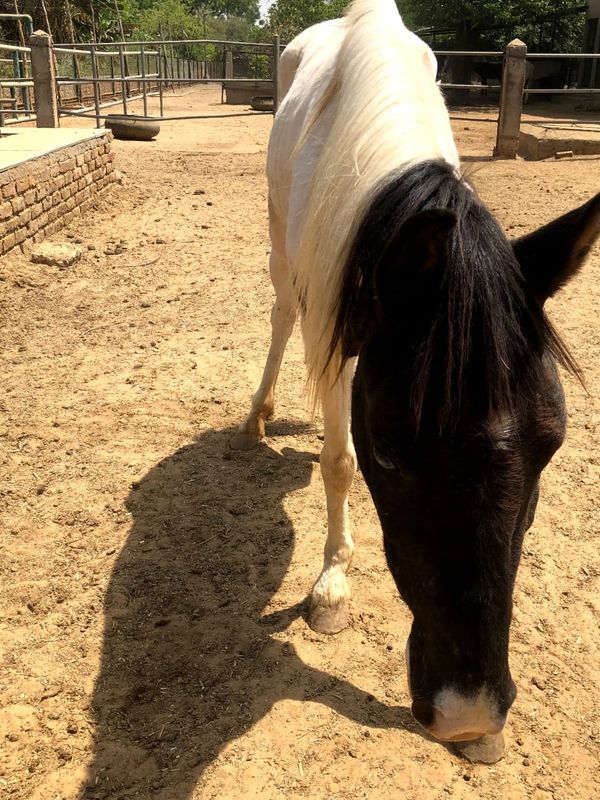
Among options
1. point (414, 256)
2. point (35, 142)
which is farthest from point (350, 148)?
point (35, 142)

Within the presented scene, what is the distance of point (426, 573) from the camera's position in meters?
1.36

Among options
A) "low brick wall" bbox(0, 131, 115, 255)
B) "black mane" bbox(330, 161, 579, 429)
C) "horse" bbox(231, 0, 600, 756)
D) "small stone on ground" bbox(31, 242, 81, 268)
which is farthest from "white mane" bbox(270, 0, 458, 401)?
"small stone on ground" bbox(31, 242, 81, 268)

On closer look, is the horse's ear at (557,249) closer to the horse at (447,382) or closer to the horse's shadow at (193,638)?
the horse at (447,382)

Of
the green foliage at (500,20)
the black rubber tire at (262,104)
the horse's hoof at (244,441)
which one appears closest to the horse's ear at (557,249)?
the horse's hoof at (244,441)

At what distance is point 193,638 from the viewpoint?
2.35 meters

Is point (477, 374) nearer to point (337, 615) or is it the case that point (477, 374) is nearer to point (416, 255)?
point (416, 255)

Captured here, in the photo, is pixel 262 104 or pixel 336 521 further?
pixel 262 104

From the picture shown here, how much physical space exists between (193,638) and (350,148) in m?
1.67

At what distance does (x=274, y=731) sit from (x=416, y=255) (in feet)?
4.83

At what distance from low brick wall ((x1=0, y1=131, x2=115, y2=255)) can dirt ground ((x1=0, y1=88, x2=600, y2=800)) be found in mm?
1027

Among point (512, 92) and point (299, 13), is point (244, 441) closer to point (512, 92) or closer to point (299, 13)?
point (512, 92)

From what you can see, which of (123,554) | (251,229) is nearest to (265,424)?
(123,554)

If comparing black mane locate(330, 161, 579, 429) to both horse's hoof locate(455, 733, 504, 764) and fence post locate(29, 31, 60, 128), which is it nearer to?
horse's hoof locate(455, 733, 504, 764)

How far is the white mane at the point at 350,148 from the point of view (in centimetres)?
165
